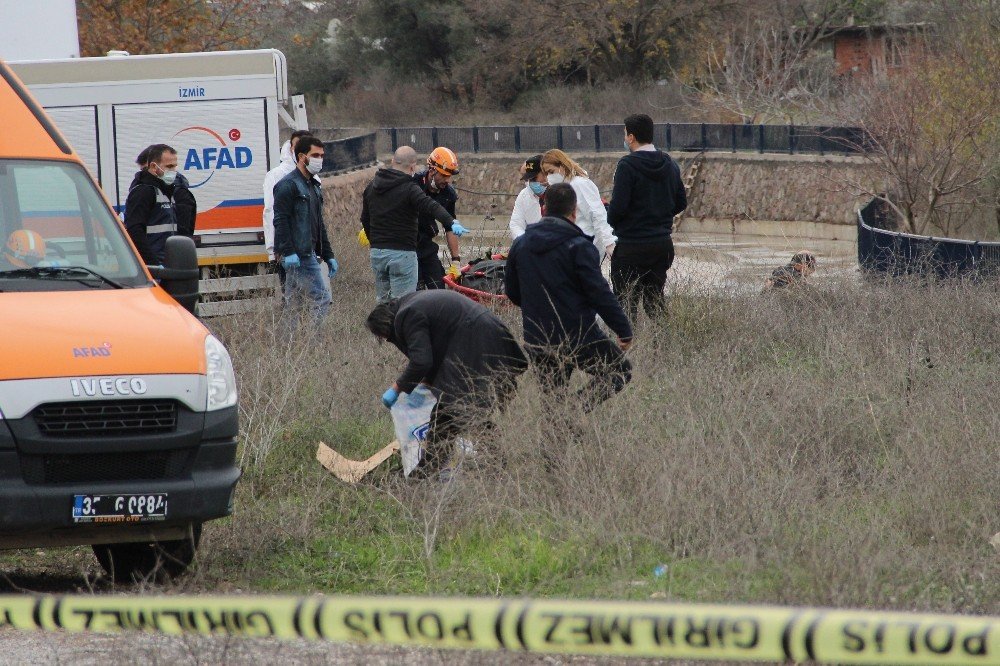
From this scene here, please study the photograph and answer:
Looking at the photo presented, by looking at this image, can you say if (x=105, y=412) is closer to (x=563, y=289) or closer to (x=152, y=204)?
(x=563, y=289)

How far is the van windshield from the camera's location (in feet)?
20.3

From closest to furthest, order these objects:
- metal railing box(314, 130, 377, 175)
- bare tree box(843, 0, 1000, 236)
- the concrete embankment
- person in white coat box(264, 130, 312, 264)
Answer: person in white coat box(264, 130, 312, 264) < bare tree box(843, 0, 1000, 236) < metal railing box(314, 130, 377, 175) < the concrete embankment

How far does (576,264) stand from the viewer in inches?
282

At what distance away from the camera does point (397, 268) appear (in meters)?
11.2

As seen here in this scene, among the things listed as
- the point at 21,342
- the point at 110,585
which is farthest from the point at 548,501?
the point at 21,342

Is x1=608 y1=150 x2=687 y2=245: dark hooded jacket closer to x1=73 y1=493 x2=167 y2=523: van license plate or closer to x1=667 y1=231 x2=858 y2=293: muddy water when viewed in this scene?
x1=667 y1=231 x2=858 y2=293: muddy water

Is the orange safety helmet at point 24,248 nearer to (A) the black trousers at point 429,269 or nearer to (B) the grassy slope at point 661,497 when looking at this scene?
(B) the grassy slope at point 661,497

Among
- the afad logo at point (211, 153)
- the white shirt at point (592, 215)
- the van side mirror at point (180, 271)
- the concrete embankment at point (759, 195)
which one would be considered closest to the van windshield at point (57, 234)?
the van side mirror at point (180, 271)

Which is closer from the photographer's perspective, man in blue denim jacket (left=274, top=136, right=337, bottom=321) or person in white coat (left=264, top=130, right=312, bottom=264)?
man in blue denim jacket (left=274, top=136, right=337, bottom=321)

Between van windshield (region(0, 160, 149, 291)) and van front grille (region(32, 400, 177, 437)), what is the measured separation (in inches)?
32.2

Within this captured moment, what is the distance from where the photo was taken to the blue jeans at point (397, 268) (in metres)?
11.2

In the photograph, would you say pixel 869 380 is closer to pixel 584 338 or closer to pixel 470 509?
pixel 584 338


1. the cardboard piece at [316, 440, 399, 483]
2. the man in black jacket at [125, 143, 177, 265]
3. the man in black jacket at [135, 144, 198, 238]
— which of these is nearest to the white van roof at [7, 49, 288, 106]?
the man in black jacket at [135, 144, 198, 238]

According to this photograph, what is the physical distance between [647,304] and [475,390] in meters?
3.39
